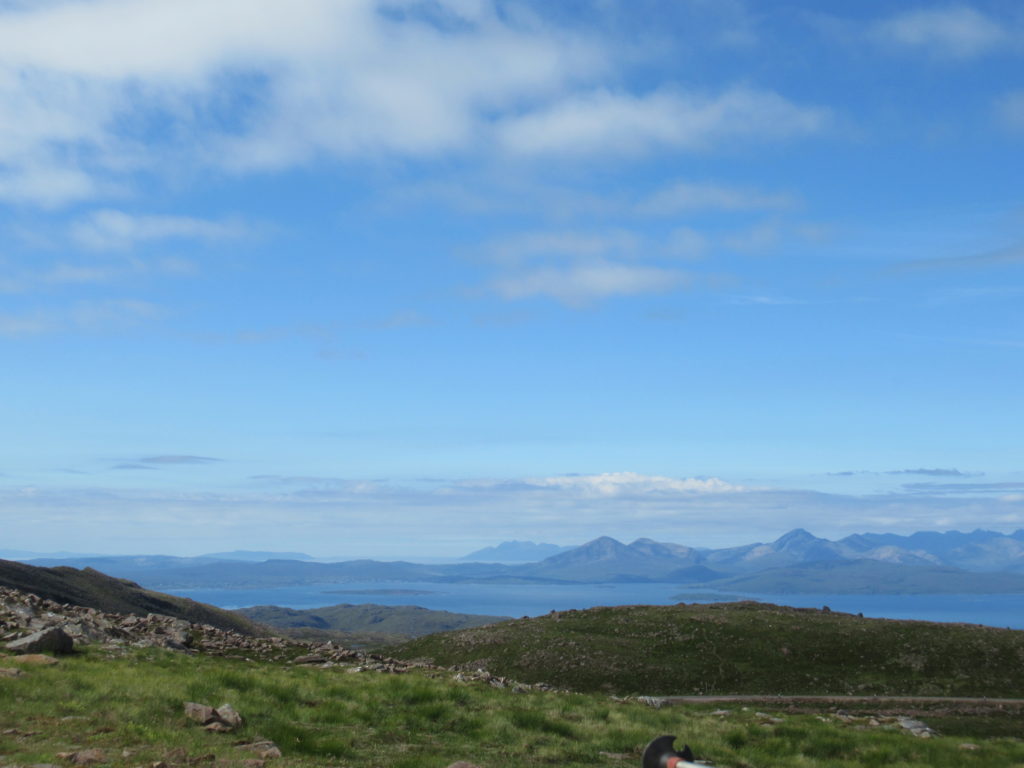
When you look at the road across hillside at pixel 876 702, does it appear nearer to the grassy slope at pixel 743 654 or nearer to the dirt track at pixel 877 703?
the dirt track at pixel 877 703

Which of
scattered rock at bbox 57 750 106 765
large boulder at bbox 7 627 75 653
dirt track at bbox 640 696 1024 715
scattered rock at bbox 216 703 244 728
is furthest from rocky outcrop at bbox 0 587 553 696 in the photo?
dirt track at bbox 640 696 1024 715

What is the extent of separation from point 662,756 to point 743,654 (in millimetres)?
61924

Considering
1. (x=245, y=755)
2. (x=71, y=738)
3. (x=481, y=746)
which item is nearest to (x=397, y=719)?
(x=481, y=746)

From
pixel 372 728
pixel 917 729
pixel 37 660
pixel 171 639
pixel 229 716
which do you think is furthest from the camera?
pixel 171 639

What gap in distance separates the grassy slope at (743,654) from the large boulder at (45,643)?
136ft

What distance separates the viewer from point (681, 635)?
70.1m

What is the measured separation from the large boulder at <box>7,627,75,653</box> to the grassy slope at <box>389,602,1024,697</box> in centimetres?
4156

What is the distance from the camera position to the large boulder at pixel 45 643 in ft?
82.0

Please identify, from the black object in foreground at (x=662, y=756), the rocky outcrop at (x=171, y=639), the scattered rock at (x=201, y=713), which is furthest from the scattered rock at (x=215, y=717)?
the rocky outcrop at (x=171, y=639)

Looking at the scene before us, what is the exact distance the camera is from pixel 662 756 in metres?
8.52

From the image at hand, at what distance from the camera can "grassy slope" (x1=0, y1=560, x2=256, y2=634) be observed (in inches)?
3701

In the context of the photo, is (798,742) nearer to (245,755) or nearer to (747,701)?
(245,755)

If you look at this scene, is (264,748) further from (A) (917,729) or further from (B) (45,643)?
(A) (917,729)

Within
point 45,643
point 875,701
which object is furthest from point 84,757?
point 875,701
